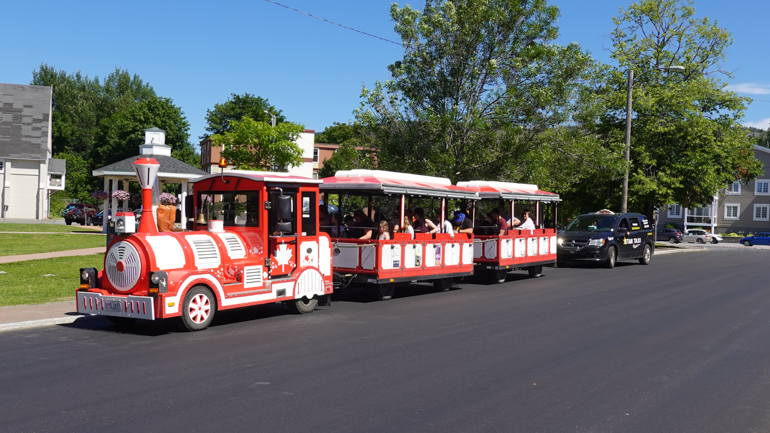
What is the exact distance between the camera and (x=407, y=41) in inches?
926

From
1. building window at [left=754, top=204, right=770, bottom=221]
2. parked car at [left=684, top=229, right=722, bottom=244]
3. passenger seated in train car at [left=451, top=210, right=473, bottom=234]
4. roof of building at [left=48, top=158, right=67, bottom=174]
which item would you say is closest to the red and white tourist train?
passenger seated in train car at [left=451, top=210, right=473, bottom=234]

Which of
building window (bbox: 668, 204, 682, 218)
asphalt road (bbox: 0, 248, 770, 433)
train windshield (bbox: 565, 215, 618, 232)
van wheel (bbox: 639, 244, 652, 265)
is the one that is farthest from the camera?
building window (bbox: 668, 204, 682, 218)

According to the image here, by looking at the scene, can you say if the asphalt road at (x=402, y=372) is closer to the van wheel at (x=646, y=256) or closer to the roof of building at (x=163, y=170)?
the van wheel at (x=646, y=256)

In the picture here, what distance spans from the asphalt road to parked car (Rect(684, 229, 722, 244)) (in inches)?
2046

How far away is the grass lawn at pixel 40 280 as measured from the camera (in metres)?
12.6

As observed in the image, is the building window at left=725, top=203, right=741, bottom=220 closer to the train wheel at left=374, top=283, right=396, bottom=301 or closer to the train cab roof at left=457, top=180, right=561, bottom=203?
the train cab roof at left=457, top=180, right=561, bottom=203

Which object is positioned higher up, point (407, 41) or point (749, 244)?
point (407, 41)

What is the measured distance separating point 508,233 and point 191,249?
10442 mm

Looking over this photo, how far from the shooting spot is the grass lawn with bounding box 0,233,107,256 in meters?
22.9

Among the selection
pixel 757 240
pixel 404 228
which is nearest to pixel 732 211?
pixel 757 240

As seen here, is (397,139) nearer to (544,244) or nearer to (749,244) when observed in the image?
(544,244)

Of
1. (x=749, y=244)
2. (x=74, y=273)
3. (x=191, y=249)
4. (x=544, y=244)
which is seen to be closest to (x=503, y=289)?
(x=544, y=244)

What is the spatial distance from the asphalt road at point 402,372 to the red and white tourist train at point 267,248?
51cm

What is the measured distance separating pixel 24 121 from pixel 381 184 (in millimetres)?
49375
